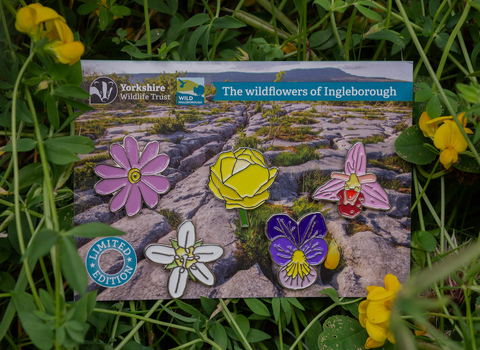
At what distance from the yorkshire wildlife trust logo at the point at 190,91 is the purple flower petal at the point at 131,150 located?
0.42ft

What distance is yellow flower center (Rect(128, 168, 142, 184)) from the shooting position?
716mm

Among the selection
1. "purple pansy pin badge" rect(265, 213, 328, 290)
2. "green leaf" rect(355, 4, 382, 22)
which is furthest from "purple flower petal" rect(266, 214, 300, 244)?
"green leaf" rect(355, 4, 382, 22)

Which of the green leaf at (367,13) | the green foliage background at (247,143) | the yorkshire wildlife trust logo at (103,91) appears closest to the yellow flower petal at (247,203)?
the green foliage background at (247,143)

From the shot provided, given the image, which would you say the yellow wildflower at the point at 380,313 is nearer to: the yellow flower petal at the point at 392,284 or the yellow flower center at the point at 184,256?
the yellow flower petal at the point at 392,284

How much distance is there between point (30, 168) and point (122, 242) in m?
0.22

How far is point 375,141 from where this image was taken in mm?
754

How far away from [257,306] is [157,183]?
0.33 metres

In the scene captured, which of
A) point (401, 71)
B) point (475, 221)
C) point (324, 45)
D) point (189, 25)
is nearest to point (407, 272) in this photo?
point (475, 221)

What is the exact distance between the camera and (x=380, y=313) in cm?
64

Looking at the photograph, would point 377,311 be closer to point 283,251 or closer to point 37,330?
point 283,251

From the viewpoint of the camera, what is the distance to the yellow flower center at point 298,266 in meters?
0.73

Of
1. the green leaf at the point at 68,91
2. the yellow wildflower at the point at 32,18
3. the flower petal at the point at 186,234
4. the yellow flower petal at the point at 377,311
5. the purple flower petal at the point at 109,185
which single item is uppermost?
the yellow wildflower at the point at 32,18

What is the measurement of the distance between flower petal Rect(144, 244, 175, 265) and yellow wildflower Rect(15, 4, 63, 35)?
0.43m

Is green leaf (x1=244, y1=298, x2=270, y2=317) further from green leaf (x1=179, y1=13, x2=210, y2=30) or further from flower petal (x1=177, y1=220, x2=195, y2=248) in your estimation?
green leaf (x1=179, y1=13, x2=210, y2=30)
